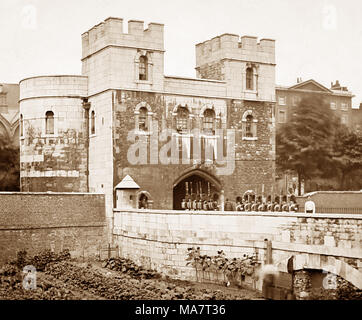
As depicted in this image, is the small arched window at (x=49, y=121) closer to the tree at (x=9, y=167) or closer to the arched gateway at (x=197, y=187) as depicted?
the arched gateway at (x=197, y=187)

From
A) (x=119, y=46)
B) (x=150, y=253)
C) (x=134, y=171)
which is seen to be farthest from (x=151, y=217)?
(x=119, y=46)

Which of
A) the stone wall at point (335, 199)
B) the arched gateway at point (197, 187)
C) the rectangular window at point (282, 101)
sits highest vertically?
the rectangular window at point (282, 101)

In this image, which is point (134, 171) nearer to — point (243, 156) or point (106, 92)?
point (106, 92)

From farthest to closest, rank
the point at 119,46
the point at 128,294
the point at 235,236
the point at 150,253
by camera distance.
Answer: the point at 119,46 → the point at 150,253 → the point at 235,236 → the point at 128,294

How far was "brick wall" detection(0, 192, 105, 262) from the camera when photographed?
2978cm

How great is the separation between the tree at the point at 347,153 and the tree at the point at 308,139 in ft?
4.01

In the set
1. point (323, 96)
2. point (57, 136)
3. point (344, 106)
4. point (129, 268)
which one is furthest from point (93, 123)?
point (344, 106)

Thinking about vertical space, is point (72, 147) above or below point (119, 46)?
below

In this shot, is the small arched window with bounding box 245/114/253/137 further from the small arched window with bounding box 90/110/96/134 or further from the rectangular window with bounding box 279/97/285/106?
the rectangular window with bounding box 279/97/285/106

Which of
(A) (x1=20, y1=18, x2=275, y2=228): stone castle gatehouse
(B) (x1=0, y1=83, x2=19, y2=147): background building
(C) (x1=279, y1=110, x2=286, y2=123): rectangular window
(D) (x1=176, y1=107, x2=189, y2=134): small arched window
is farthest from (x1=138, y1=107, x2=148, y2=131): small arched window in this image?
(C) (x1=279, y1=110, x2=286, y2=123): rectangular window

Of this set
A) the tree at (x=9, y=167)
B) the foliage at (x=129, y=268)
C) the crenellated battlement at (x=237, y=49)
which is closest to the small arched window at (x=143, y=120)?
the crenellated battlement at (x=237, y=49)

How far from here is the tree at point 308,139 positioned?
32.4 metres

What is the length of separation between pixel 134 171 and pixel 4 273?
8.08 metres

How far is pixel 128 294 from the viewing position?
22578 millimetres
